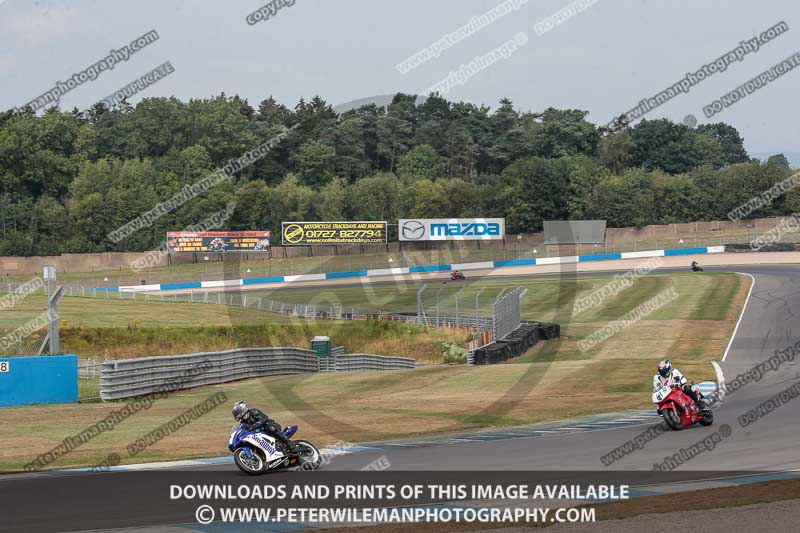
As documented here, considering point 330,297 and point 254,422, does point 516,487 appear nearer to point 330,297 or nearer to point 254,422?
point 254,422

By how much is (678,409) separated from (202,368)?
16.3 metres

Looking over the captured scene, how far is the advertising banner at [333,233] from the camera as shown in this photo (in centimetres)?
10312

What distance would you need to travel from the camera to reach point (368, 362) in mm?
40188

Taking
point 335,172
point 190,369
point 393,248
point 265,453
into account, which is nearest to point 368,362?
point 190,369

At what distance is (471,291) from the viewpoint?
7256cm

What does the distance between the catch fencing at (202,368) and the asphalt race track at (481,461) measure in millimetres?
10993

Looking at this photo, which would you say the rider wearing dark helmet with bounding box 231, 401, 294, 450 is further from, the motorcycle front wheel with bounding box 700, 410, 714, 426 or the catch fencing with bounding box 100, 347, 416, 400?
the catch fencing with bounding box 100, 347, 416, 400

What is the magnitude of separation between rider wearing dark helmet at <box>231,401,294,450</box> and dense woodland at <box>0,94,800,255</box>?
97.6 meters

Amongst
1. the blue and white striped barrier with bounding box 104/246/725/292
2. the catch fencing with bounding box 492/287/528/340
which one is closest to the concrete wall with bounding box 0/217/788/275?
the blue and white striped barrier with bounding box 104/246/725/292

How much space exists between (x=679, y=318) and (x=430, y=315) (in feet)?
43.9

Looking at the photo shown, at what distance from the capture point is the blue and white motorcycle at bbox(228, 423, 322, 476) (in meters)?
15.5

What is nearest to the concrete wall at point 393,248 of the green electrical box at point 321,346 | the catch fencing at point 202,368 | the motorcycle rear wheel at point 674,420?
the green electrical box at point 321,346

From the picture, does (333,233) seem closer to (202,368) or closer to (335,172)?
(335,172)

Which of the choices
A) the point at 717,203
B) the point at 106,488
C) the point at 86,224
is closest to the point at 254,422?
the point at 106,488
